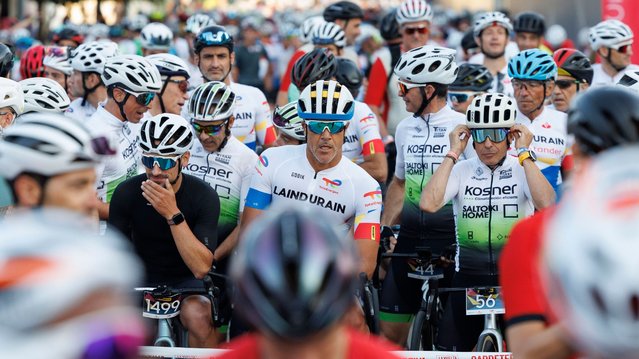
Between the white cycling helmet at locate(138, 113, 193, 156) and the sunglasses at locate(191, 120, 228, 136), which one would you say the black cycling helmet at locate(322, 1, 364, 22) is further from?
the white cycling helmet at locate(138, 113, 193, 156)

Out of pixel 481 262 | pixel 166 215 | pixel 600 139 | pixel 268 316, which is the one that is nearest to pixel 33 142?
pixel 268 316

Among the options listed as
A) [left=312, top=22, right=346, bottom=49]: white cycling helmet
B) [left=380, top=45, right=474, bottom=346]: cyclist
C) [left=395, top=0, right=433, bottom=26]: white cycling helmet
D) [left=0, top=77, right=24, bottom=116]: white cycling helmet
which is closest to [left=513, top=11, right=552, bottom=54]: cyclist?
[left=395, top=0, right=433, bottom=26]: white cycling helmet

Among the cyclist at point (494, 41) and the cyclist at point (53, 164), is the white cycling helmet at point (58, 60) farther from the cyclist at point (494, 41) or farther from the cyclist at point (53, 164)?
the cyclist at point (53, 164)

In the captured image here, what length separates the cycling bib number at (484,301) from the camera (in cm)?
745

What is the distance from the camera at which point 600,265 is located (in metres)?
2.40

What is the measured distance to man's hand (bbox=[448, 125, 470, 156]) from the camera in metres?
8.11

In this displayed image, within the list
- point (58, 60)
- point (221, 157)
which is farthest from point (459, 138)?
point (58, 60)

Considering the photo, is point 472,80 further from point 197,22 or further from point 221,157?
point 197,22

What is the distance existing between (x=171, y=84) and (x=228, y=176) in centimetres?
213

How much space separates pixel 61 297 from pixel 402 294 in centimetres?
644

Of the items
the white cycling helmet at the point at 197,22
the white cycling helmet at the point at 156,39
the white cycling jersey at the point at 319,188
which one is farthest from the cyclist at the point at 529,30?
the white cycling jersey at the point at 319,188

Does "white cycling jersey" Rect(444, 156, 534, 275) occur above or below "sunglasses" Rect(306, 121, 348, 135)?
below

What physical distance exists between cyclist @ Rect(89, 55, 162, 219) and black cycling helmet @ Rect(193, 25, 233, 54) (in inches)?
63.2

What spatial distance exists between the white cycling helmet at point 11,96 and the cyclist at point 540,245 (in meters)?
5.57
